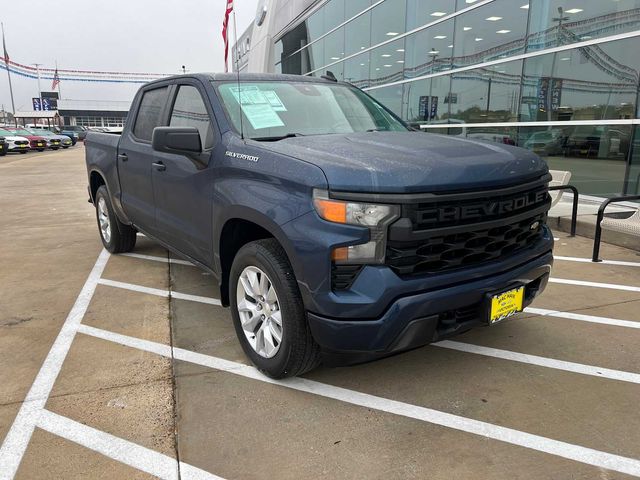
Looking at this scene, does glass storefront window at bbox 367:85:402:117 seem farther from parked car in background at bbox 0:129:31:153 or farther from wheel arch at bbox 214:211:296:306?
parked car in background at bbox 0:129:31:153

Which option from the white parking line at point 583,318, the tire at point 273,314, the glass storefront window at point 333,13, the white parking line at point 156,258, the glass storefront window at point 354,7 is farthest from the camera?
the glass storefront window at point 333,13

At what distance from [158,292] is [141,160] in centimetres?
124

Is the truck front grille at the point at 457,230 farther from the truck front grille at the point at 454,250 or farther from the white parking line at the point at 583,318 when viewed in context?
the white parking line at the point at 583,318

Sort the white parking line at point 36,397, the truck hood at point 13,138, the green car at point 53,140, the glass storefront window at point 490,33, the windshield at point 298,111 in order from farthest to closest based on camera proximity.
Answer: the green car at point 53,140, the truck hood at point 13,138, the glass storefront window at point 490,33, the windshield at point 298,111, the white parking line at point 36,397

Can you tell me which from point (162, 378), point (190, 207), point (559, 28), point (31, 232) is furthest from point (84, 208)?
point (559, 28)

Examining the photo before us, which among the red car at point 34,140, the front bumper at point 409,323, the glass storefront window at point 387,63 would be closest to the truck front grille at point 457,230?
the front bumper at point 409,323

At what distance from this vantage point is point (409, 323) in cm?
249

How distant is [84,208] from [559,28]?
9.31m

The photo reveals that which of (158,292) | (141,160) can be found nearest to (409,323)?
(158,292)

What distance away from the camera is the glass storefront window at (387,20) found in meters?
13.2

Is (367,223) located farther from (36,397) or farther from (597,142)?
(597,142)

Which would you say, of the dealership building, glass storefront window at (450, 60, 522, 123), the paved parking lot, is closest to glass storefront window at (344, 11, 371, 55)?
the dealership building

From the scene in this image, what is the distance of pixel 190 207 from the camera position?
373 cm

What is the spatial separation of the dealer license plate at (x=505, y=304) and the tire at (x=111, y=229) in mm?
4400
